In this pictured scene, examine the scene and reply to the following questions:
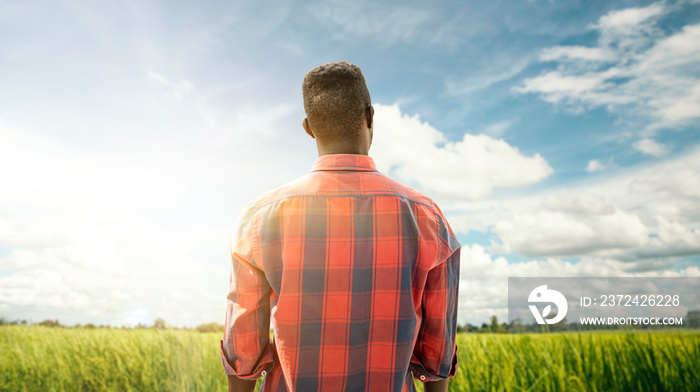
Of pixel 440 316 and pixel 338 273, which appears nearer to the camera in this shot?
pixel 338 273

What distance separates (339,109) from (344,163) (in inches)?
8.9

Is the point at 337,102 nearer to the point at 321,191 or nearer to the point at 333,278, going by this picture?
the point at 321,191

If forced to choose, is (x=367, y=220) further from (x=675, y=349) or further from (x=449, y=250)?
(x=675, y=349)

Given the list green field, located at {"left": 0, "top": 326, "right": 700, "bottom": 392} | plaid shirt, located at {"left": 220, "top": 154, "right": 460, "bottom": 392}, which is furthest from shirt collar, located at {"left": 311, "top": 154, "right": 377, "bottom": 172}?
green field, located at {"left": 0, "top": 326, "right": 700, "bottom": 392}

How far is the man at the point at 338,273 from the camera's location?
148cm

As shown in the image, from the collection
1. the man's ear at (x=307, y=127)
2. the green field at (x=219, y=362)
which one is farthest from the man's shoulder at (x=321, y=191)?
the green field at (x=219, y=362)

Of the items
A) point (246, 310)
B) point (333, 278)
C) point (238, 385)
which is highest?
point (333, 278)

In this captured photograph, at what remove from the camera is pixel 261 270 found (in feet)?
5.21

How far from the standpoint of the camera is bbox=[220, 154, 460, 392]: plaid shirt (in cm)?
148

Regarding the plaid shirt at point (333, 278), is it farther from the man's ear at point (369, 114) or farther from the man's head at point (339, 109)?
the man's ear at point (369, 114)

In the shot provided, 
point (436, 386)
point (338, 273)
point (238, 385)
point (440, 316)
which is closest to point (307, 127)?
point (338, 273)

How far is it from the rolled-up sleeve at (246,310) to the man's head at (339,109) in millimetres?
449

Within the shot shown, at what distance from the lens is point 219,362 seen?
5723 mm

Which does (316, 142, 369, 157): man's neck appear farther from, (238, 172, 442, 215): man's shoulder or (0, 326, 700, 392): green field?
(0, 326, 700, 392): green field
